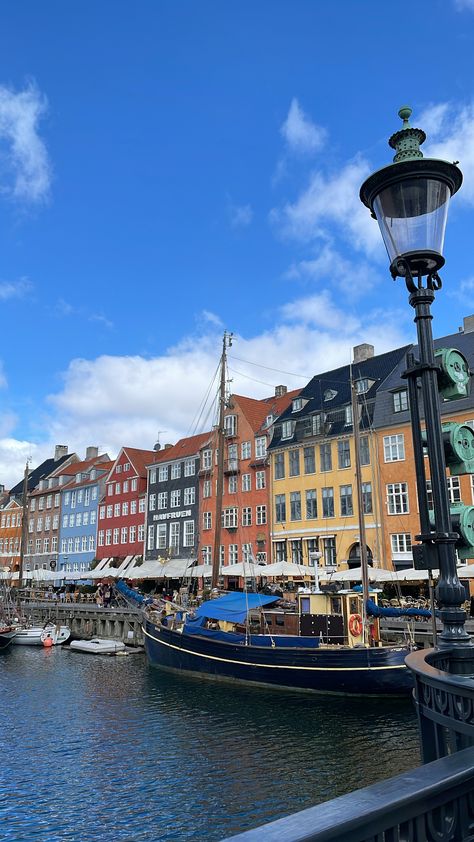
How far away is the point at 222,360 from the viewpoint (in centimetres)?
3950

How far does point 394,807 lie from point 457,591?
2710 millimetres

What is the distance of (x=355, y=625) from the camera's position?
981 inches

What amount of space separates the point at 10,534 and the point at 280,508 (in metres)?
48.2

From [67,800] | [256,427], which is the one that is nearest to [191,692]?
[67,800]

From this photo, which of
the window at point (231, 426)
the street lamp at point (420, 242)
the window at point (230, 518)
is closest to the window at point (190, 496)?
the window at point (230, 518)

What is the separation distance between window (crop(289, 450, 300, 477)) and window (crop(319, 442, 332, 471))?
235cm

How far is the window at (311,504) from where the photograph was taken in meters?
47.2

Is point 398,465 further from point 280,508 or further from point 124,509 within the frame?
point 124,509

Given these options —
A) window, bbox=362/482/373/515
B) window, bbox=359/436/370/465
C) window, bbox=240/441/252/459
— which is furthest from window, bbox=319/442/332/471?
window, bbox=240/441/252/459

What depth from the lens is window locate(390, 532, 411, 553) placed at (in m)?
40.7

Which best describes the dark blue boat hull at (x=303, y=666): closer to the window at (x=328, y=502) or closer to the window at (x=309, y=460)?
the window at (x=328, y=502)

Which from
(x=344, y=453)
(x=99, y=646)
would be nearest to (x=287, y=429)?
(x=344, y=453)

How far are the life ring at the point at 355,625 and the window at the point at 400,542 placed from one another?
1656 centimetres

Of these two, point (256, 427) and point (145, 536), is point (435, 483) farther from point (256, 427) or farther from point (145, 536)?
point (145, 536)
